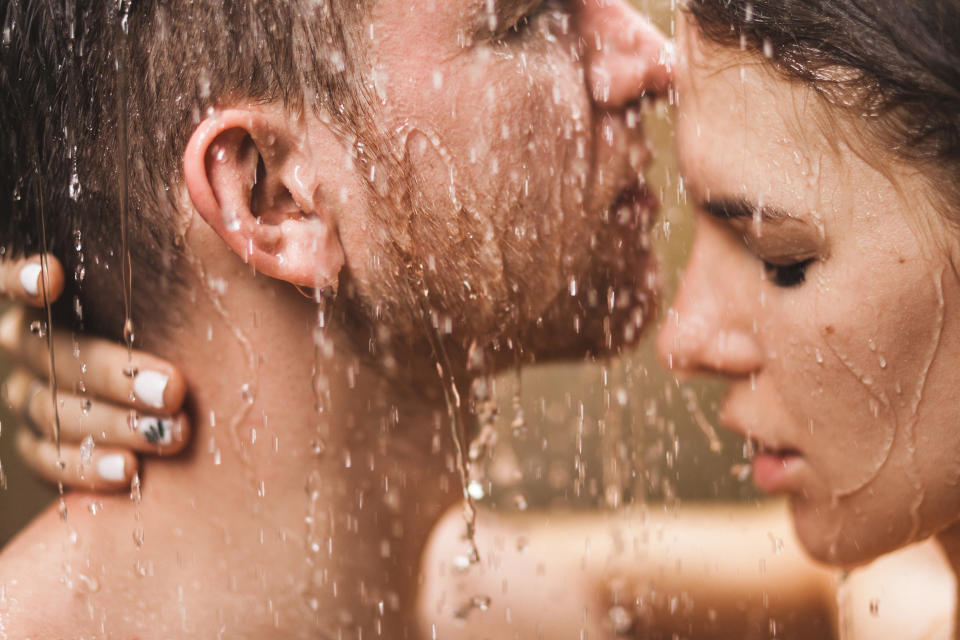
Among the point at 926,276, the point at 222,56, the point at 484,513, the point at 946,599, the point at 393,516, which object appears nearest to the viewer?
the point at 926,276

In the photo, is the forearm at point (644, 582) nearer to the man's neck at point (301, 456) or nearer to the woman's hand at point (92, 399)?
the man's neck at point (301, 456)

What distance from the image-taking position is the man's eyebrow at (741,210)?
103 centimetres

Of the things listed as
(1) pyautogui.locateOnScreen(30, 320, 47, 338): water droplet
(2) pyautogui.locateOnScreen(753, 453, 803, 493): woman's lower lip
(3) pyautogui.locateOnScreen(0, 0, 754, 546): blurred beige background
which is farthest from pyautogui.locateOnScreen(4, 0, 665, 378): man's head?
(3) pyautogui.locateOnScreen(0, 0, 754, 546): blurred beige background

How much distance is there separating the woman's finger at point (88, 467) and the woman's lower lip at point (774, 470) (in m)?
0.82

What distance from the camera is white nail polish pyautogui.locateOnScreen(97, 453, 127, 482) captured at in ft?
3.98

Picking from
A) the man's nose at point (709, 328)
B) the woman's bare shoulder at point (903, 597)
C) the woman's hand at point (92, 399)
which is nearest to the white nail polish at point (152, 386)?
the woman's hand at point (92, 399)

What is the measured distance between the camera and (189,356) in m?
1.23

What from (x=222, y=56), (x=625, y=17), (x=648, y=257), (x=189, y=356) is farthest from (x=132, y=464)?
(x=625, y=17)

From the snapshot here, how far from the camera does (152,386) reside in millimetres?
1178

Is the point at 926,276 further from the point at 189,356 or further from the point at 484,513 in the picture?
the point at 484,513

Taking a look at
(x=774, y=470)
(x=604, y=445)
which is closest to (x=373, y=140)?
(x=774, y=470)

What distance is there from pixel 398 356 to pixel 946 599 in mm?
952

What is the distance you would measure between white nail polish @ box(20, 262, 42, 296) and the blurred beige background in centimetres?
113

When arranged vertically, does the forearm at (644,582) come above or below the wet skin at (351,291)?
below
